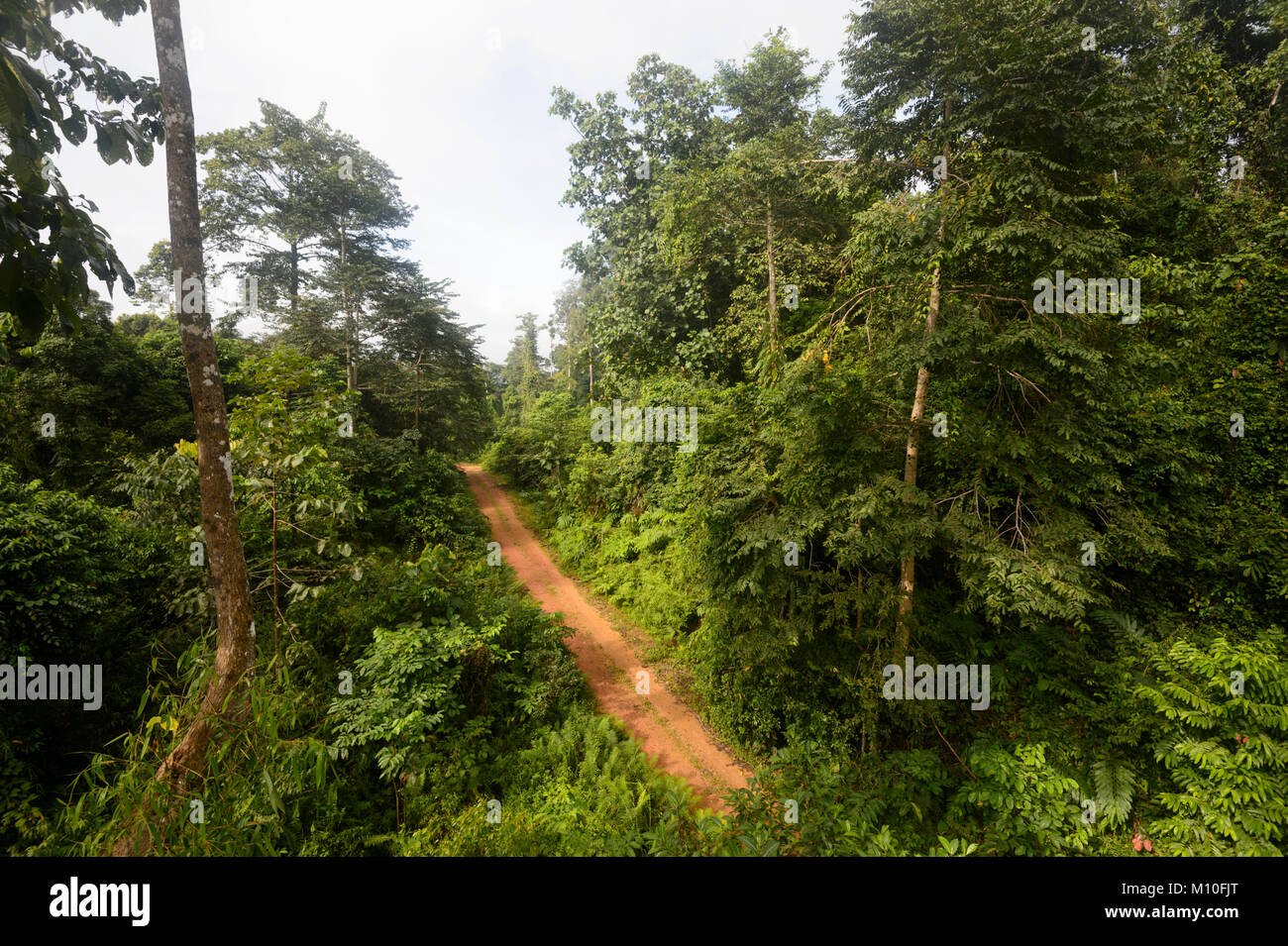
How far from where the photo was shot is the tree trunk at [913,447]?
602 centimetres

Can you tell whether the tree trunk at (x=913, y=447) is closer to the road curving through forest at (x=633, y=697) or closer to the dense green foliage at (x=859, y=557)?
the dense green foliage at (x=859, y=557)

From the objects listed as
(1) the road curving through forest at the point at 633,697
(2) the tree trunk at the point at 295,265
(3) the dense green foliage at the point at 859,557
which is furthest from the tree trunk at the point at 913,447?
(2) the tree trunk at the point at 295,265

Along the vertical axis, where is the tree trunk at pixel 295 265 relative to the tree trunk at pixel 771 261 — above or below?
above

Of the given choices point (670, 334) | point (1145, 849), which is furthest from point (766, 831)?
point (670, 334)

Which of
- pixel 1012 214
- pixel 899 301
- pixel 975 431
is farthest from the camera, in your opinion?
pixel 899 301

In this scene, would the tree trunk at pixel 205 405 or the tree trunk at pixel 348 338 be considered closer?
the tree trunk at pixel 205 405

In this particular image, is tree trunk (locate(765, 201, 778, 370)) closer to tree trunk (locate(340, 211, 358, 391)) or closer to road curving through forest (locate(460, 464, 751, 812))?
road curving through forest (locate(460, 464, 751, 812))

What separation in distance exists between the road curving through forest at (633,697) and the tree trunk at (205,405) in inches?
253

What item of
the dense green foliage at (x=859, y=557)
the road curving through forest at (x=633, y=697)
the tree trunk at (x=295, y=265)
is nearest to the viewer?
the dense green foliage at (x=859, y=557)

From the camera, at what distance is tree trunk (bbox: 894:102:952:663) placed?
6.02 metres

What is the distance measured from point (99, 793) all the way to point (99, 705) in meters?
3.80

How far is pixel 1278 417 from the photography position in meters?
6.82

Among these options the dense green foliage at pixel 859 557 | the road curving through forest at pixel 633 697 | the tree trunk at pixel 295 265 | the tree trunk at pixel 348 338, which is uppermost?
the tree trunk at pixel 295 265
